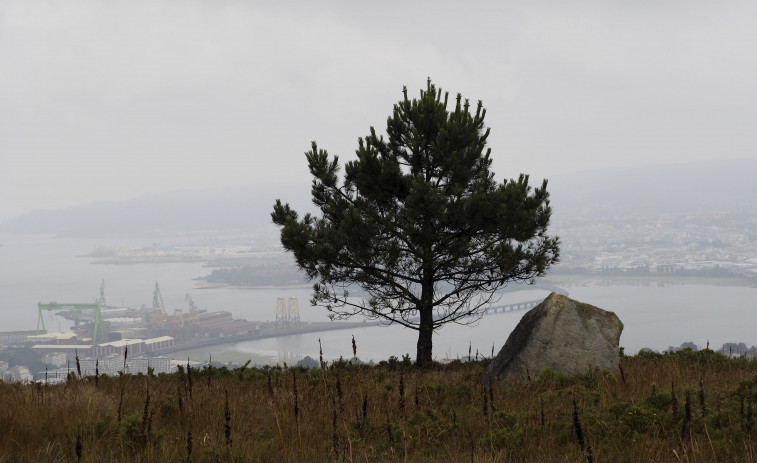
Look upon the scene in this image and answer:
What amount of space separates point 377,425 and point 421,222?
7577 mm

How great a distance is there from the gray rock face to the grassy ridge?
134cm

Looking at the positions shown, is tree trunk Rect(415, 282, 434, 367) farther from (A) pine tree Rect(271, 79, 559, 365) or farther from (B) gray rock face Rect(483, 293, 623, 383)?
(B) gray rock face Rect(483, 293, 623, 383)

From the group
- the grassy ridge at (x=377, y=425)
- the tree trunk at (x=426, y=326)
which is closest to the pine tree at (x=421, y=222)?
the tree trunk at (x=426, y=326)

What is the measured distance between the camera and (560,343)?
890cm

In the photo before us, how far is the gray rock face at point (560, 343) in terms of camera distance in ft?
28.6

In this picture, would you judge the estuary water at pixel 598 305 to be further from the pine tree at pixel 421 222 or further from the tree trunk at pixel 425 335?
the pine tree at pixel 421 222

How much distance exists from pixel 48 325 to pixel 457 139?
208304 mm

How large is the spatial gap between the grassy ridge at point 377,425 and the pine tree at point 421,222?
18.0 feet

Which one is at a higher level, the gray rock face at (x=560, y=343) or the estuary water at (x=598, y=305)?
the gray rock face at (x=560, y=343)

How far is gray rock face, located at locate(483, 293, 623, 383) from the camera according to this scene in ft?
28.6

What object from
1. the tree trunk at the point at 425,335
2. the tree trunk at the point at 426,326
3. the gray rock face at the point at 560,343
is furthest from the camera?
the tree trunk at the point at 425,335

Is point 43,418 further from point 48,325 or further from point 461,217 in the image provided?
point 48,325

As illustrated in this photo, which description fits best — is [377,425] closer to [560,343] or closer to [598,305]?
[560,343]

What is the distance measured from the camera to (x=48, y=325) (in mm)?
187625
